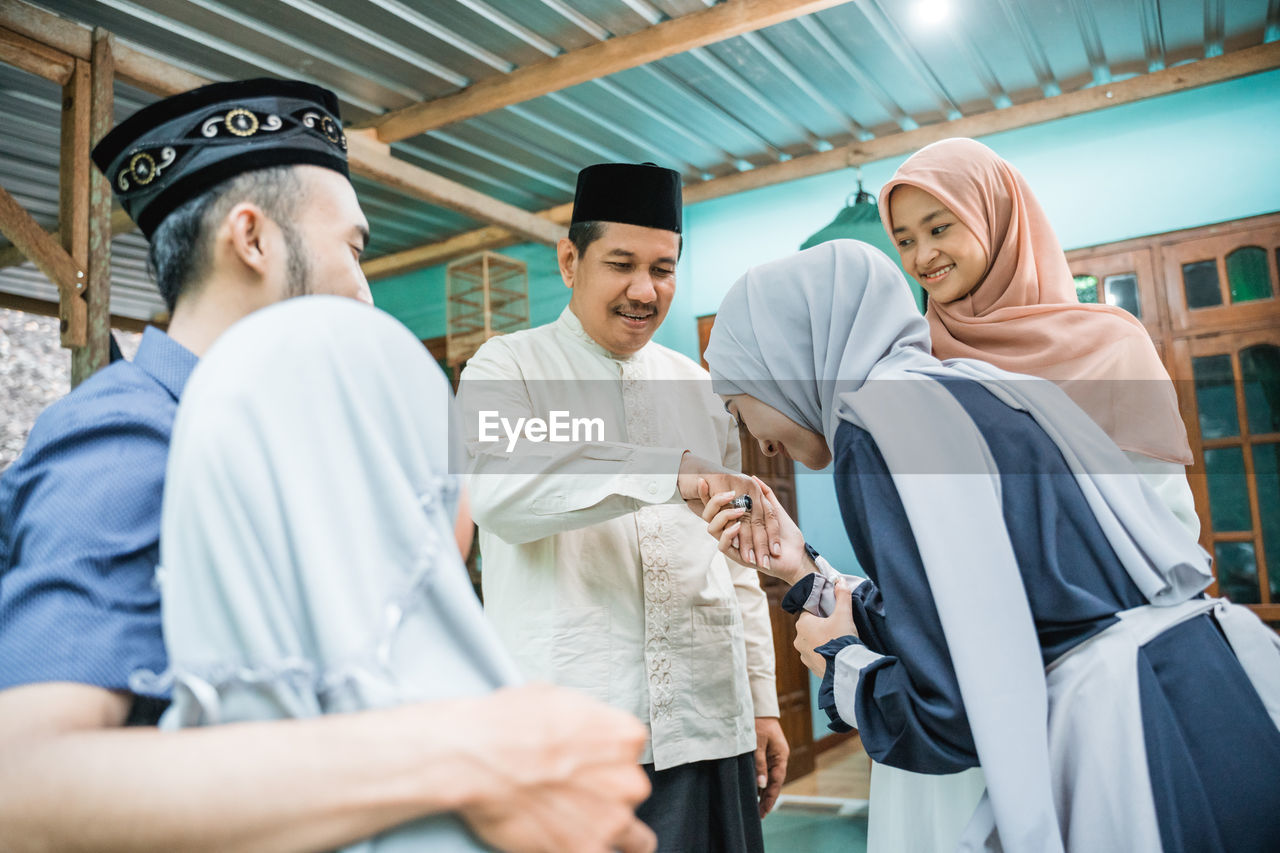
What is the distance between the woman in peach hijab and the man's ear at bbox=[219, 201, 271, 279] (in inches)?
63.0

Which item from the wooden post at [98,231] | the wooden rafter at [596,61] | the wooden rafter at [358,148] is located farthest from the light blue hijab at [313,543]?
the wooden rafter at [596,61]

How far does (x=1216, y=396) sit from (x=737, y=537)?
4.02 metres

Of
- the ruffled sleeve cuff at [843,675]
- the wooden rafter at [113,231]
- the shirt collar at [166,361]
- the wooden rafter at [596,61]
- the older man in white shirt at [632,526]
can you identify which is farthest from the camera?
the wooden rafter at [113,231]

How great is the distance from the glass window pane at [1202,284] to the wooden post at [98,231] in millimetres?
5055

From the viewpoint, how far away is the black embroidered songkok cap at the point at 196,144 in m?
0.87

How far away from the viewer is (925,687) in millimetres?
1244

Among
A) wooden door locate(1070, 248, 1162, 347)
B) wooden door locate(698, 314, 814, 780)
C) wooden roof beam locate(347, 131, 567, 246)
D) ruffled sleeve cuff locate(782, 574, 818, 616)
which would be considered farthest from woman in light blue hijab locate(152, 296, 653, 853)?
wooden door locate(1070, 248, 1162, 347)

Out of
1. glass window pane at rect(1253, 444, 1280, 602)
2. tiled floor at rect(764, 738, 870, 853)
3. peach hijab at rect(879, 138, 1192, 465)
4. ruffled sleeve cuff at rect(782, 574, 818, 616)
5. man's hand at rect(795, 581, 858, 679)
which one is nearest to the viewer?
man's hand at rect(795, 581, 858, 679)

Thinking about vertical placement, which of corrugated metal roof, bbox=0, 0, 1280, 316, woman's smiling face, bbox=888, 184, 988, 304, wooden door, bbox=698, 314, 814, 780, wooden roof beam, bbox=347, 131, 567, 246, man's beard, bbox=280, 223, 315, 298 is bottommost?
wooden door, bbox=698, 314, 814, 780

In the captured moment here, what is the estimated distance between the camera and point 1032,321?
209 cm

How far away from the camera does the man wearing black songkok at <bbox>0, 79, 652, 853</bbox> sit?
55cm

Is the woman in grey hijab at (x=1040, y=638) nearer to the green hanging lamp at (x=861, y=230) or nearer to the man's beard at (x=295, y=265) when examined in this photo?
the man's beard at (x=295, y=265)

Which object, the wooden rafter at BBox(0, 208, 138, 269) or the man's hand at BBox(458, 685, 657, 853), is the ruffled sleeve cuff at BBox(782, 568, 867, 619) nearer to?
the man's hand at BBox(458, 685, 657, 853)

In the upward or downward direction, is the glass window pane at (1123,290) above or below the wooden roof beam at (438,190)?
below
